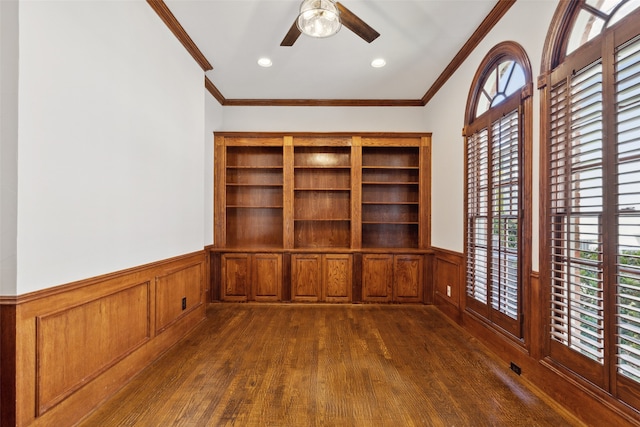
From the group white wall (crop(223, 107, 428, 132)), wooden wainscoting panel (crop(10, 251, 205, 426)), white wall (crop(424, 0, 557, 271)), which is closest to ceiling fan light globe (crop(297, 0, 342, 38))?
white wall (crop(424, 0, 557, 271))

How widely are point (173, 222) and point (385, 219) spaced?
3087mm

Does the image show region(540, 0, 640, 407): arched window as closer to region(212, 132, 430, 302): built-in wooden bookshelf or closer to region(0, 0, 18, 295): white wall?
region(212, 132, 430, 302): built-in wooden bookshelf

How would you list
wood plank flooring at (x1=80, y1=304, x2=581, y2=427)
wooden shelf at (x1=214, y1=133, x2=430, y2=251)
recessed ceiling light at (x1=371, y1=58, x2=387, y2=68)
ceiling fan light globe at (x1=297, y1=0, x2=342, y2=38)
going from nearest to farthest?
wood plank flooring at (x1=80, y1=304, x2=581, y2=427) < ceiling fan light globe at (x1=297, y1=0, x2=342, y2=38) < recessed ceiling light at (x1=371, y1=58, x2=387, y2=68) < wooden shelf at (x1=214, y1=133, x2=430, y2=251)

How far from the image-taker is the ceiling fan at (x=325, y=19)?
6.68 ft

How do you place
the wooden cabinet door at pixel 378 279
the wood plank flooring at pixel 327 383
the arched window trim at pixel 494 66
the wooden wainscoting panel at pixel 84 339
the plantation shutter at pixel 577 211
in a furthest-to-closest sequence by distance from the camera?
the wooden cabinet door at pixel 378 279 < the arched window trim at pixel 494 66 < the wood plank flooring at pixel 327 383 < the plantation shutter at pixel 577 211 < the wooden wainscoting panel at pixel 84 339

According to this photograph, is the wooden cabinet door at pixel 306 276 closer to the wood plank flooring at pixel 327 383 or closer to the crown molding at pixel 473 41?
the wood plank flooring at pixel 327 383

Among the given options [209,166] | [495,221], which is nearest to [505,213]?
[495,221]

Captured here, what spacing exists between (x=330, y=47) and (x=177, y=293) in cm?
299

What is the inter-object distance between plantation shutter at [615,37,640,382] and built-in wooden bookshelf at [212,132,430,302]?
2.77 metres

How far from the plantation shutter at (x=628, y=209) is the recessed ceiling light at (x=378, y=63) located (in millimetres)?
2204

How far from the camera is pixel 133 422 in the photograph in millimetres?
1792

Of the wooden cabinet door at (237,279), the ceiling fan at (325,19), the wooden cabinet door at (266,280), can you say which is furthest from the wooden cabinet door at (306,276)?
the ceiling fan at (325,19)

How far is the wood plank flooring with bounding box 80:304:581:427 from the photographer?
6.04ft

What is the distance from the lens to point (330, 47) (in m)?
3.13
